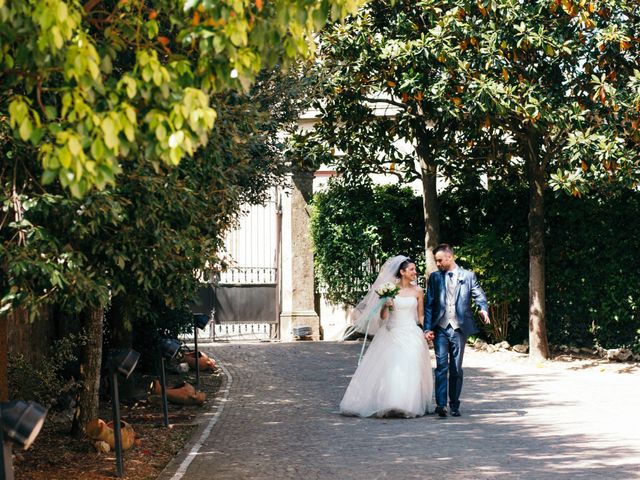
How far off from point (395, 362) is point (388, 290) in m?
0.86

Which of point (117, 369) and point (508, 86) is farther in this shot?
point (508, 86)

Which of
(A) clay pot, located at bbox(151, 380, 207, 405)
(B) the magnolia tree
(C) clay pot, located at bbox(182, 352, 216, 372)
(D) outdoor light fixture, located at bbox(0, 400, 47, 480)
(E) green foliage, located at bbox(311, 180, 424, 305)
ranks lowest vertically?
(A) clay pot, located at bbox(151, 380, 207, 405)

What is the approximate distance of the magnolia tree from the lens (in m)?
15.1

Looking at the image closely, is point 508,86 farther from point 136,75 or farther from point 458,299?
point 136,75

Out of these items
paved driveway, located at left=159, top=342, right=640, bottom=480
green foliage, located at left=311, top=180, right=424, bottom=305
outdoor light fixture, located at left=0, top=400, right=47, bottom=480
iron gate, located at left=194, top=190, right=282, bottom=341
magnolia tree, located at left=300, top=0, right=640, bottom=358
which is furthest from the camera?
iron gate, located at left=194, top=190, right=282, bottom=341

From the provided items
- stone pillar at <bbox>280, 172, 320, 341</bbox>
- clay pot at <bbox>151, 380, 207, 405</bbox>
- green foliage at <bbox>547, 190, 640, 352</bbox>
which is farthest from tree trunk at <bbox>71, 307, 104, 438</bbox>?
stone pillar at <bbox>280, 172, 320, 341</bbox>

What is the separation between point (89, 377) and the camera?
1044 centimetres

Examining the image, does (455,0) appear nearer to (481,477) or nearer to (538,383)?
(538,383)

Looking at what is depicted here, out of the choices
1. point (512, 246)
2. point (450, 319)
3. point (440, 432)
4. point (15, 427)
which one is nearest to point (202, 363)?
point (512, 246)

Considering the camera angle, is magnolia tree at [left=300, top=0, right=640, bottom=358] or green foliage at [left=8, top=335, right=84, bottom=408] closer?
green foliage at [left=8, top=335, right=84, bottom=408]

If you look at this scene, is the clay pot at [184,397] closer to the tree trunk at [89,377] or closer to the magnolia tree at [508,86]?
the tree trunk at [89,377]

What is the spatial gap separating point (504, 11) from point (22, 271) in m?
10.3

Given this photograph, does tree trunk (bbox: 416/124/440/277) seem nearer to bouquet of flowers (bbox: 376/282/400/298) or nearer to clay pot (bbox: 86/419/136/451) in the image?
bouquet of flowers (bbox: 376/282/400/298)

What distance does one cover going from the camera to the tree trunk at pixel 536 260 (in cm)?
1753
